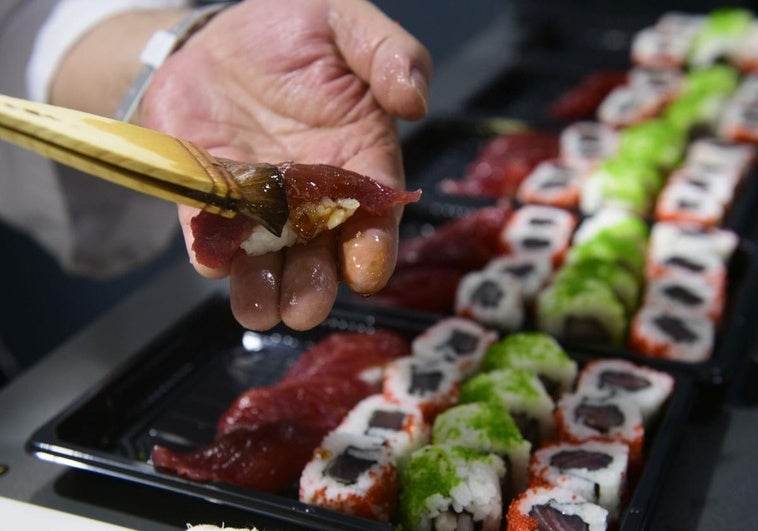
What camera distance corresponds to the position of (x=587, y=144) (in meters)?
3.42

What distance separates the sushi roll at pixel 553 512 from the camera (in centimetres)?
173

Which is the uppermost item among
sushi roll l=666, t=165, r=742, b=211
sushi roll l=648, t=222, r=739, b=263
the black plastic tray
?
sushi roll l=666, t=165, r=742, b=211

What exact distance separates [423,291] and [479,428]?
0.74 metres

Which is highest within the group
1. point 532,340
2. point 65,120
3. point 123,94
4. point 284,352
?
point 65,120

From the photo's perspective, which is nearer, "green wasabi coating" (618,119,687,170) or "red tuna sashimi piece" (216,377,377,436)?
"red tuna sashimi piece" (216,377,377,436)

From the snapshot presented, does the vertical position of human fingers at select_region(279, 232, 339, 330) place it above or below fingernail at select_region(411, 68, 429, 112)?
below

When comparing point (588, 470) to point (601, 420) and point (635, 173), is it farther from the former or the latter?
point (635, 173)

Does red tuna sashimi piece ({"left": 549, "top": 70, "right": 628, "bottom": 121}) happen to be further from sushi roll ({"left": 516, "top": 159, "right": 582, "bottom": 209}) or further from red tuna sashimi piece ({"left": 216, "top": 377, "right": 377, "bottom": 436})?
red tuna sashimi piece ({"left": 216, "top": 377, "right": 377, "bottom": 436})

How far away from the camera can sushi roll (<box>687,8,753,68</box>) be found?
400 cm

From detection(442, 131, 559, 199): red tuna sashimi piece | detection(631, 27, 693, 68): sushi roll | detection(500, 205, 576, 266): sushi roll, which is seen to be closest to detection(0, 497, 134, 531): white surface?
detection(500, 205, 576, 266): sushi roll

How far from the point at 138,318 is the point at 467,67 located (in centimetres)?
214

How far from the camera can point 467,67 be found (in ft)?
13.7

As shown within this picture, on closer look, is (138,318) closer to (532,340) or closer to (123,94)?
(123,94)

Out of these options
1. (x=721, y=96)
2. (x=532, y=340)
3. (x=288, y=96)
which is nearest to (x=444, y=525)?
(x=532, y=340)
